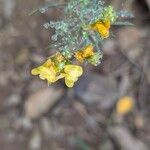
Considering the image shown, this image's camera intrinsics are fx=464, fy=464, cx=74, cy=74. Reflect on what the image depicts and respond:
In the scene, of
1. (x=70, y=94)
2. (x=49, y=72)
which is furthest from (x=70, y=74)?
(x=70, y=94)

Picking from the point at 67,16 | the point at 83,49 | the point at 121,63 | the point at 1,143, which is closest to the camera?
the point at 83,49

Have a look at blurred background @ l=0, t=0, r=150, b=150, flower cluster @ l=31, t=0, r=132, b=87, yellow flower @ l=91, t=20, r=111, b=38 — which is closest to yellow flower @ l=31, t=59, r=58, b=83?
flower cluster @ l=31, t=0, r=132, b=87

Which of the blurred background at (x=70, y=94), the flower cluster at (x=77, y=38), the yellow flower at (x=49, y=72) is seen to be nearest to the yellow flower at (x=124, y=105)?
the blurred background at (x=70, y=94)

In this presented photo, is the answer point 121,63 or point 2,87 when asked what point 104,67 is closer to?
point 121,63

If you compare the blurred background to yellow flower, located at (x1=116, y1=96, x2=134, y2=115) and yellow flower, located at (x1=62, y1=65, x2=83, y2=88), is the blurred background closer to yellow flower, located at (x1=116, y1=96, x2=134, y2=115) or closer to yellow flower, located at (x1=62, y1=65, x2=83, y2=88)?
yellow flower, located at (x1=116, y1=96, x2=134, y2=115)

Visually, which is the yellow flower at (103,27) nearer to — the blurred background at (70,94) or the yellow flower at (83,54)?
the yellow flower at (83,54)

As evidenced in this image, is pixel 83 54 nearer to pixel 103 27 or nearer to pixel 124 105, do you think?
pixel 103 27

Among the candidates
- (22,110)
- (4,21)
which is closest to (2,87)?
(22,110)

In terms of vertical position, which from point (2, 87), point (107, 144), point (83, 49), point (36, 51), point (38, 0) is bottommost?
point (107, 144)
